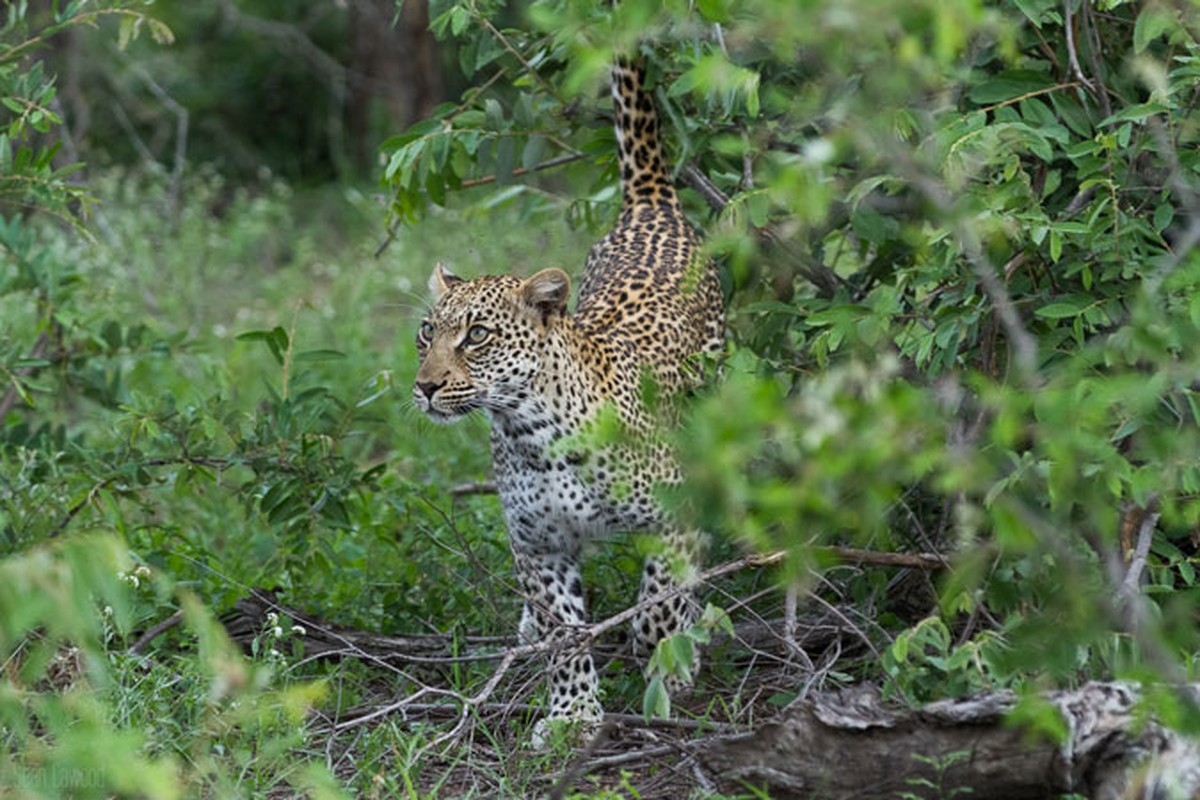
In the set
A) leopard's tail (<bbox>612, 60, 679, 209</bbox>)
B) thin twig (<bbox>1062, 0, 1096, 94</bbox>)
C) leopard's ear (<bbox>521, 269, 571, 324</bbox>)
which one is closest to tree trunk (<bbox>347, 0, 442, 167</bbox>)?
leopard's tail (<bbox>612, 60, 679, 209</bbox>)

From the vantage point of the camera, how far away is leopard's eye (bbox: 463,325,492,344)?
18.3ft

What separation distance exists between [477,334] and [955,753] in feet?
6.98

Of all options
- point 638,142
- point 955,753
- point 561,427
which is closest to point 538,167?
point 638,142

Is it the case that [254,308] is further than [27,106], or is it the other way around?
[254,308]

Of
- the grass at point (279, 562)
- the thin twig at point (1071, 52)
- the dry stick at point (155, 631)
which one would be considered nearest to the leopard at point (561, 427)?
the grass at point (279, 562)

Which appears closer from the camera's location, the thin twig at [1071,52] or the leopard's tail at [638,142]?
the thin twig at [1071,52]

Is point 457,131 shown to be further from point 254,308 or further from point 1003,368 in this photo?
point 254,308

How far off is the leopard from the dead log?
37.8 inches

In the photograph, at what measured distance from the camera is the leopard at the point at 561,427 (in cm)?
556

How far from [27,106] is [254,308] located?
5969 mm

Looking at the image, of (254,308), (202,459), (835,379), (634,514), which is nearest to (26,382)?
(202,459)

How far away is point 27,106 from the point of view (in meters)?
5.83

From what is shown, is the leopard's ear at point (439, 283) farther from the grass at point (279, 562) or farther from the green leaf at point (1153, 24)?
the green leaf at point (1153, 24)

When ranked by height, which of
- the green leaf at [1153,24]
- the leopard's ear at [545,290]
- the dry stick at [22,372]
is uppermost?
the green leaf at [1153,24]
